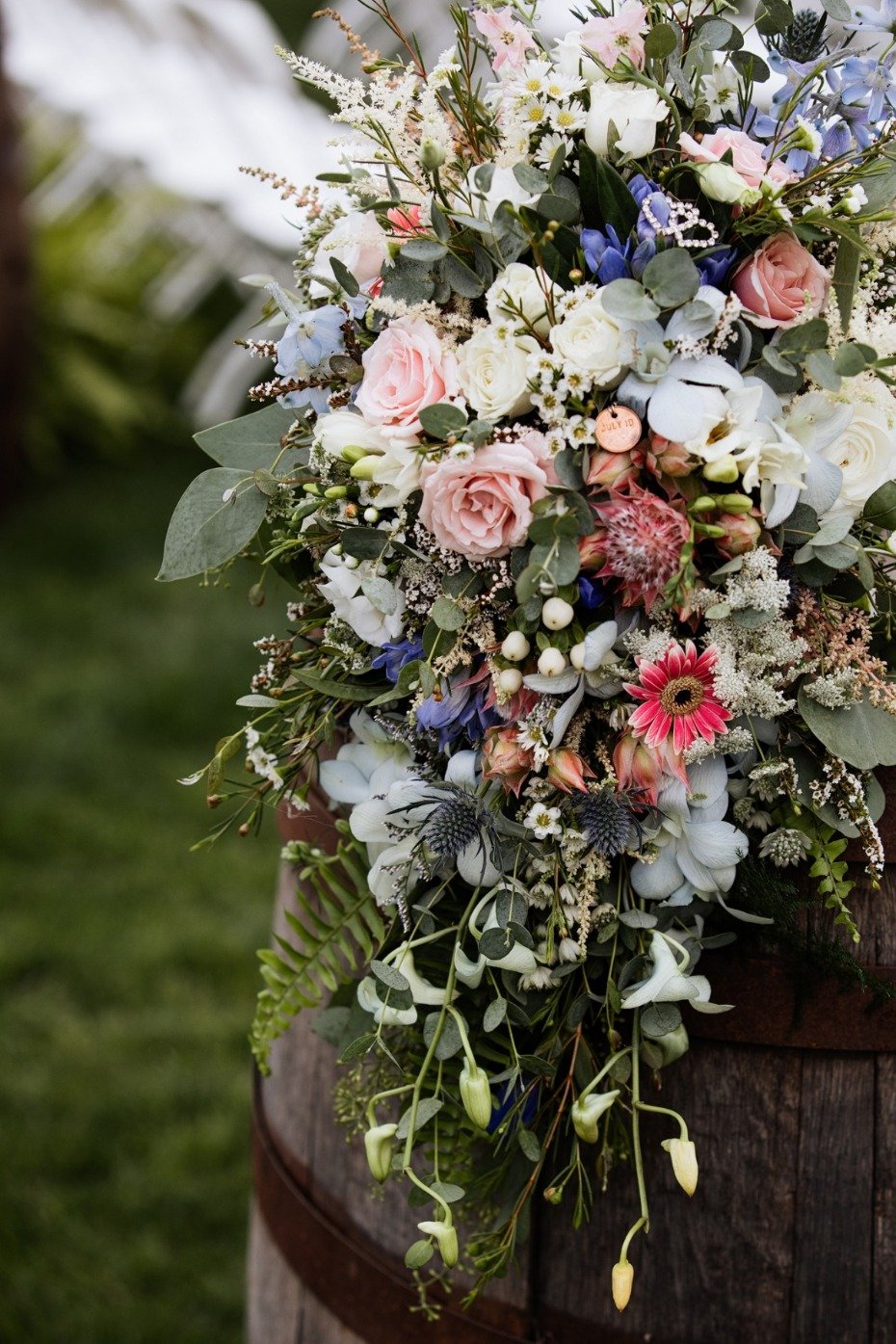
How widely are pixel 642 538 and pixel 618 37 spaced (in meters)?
0.42

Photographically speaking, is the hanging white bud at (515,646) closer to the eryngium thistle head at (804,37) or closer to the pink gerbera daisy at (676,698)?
the pink gerbera daisy at (676,698)

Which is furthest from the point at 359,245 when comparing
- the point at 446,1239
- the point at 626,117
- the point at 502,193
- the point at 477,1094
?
the point at 446,1239

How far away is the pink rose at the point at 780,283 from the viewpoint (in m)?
1.01

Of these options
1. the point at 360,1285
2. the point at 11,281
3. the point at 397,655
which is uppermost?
the point at 397,655

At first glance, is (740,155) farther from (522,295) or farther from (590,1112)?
(590,1112)

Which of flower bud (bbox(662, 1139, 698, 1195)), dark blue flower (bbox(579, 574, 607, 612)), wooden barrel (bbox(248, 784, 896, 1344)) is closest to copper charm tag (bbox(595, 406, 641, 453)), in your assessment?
dark blue flower (bbox(579, 574, 607, 612))

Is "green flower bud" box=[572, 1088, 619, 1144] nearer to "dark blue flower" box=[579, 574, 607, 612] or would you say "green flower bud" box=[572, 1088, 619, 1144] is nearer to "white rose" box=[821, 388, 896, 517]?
"dark blue flower" box=[579, 574, 607, 612]

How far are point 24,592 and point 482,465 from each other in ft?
13.3

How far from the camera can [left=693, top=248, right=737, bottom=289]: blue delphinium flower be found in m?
1.01

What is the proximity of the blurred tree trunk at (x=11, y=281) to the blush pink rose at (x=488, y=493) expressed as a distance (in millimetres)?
4350

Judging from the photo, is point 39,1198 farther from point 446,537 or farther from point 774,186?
point 774,186

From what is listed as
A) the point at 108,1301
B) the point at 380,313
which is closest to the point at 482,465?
the point at 380,313

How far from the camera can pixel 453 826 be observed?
1.05 m

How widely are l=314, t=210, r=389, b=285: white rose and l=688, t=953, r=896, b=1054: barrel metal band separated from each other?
0.67 m
